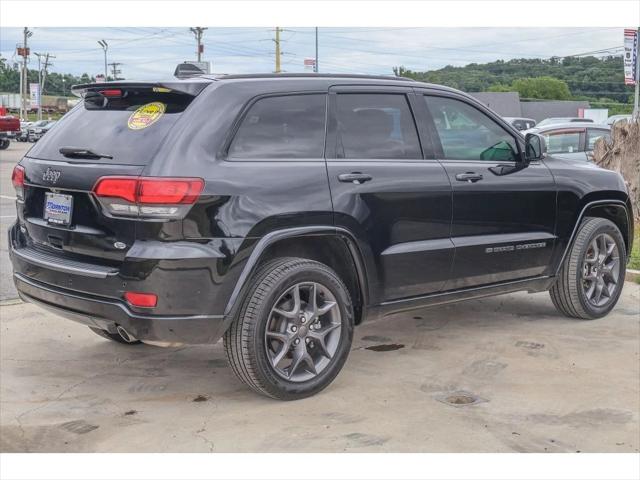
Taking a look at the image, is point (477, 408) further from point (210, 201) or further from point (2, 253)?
point (2, 253)

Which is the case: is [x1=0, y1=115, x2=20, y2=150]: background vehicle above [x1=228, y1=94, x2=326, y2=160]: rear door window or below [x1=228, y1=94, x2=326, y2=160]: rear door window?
above

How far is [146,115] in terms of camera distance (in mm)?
4477

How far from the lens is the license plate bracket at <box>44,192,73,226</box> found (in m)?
4.43

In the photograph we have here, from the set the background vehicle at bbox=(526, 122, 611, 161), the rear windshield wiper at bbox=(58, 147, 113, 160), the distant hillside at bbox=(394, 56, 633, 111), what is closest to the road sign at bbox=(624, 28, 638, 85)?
the distant hillside at bbox=(394, 56, 633, 111)

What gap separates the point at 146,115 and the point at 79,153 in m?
0.42

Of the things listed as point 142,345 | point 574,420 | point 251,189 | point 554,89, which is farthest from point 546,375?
point 554,89

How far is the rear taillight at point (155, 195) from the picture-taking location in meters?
4.08

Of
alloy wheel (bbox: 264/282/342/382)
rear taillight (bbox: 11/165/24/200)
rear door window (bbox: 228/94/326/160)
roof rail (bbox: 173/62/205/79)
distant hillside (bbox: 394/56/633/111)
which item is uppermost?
distant hillside (bbox: 394/56/633/111)

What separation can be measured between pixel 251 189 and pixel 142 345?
1980mm

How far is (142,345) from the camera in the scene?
579 cm

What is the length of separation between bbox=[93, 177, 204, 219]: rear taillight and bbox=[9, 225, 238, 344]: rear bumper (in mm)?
244

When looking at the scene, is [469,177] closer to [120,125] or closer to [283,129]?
[283,129]

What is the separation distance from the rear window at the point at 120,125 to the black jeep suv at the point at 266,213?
0.04 feet

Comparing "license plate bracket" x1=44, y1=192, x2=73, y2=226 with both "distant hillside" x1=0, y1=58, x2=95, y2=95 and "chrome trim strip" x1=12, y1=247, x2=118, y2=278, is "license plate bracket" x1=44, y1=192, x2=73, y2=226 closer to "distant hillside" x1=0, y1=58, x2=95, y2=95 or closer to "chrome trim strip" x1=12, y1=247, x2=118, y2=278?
"chrome trim strip" x1=12, y1=247, x2=118, y2=278
